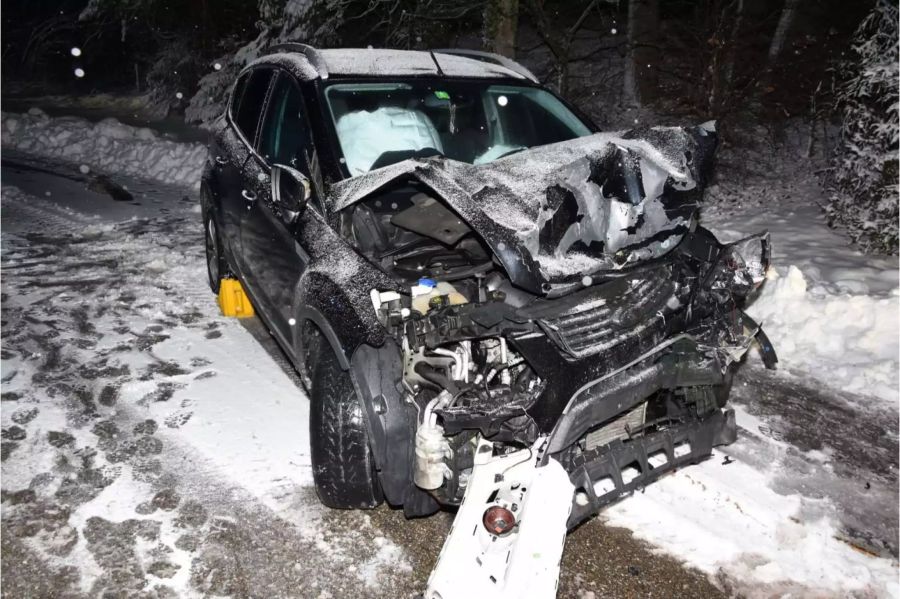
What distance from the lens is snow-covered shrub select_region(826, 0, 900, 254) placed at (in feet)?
22.4

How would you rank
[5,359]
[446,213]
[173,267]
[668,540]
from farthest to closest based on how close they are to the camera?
[173,267] → [5,359] → [446,213] → [668,540]

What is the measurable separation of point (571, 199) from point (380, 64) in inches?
74.3

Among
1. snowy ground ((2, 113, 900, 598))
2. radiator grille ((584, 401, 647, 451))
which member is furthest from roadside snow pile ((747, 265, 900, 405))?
radiator grille ((584, 401, 647, 451))

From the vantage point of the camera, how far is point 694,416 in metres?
3.38

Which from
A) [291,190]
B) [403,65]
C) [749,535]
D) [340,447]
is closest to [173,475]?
[340,447]

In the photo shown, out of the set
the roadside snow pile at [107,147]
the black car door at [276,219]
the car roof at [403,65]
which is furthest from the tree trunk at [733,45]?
the roadside snow pile at [107,147]

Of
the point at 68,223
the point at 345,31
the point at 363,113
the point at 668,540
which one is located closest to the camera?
the point at 668,540

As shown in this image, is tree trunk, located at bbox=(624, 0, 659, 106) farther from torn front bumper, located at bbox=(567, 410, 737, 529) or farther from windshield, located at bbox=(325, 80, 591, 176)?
torn front bumper, located at bbox=(567, 410, 737, 529)

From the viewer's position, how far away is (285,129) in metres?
4.32

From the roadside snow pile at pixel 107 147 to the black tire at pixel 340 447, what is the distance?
28.3 feet

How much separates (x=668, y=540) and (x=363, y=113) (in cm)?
287

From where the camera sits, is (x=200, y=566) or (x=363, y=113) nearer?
(x=200, y=566)

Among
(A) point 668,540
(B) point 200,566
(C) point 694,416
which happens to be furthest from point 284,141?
(A) point 668,540

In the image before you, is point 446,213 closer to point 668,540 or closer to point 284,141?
point 284,141
